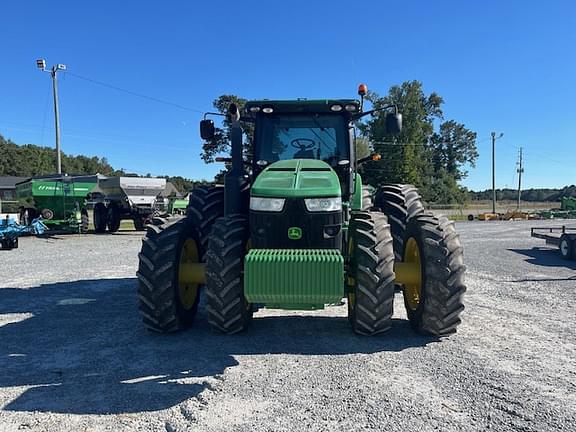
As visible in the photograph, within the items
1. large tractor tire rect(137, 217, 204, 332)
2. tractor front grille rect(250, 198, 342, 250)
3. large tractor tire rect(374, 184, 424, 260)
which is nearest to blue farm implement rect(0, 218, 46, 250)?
large tractor tire rect(137, 217, 204, 332)

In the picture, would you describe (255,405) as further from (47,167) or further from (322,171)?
(47,167)

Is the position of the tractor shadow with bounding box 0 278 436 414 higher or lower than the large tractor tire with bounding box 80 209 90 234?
lower

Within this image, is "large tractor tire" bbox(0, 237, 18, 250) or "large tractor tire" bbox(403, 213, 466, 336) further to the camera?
"large tractor tire" bbox(0, 237, 18, 250)

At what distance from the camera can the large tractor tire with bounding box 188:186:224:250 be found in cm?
675

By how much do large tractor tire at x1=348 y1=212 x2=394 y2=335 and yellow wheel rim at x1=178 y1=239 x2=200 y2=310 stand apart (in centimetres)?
193

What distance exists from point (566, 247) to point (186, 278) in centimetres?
1124

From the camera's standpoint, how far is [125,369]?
422 cm

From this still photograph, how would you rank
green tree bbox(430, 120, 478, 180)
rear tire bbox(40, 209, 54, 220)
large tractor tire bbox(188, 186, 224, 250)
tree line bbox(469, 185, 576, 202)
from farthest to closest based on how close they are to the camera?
tree line bbox(469, 185, 576, 202), green tree bbox(430, 120, 478, 180), rear tire bbox(40, 209, 54, 220), large tractor tire bbox(188, 186, 224, 250)

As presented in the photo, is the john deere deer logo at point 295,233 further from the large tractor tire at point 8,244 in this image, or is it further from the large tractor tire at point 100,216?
the large tractor tire at point 100,216

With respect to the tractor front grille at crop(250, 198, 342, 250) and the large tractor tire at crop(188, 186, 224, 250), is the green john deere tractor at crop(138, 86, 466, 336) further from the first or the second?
the large tractor tire at crop(188, 186, 224, 250)

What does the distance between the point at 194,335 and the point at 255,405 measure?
6.44 ft

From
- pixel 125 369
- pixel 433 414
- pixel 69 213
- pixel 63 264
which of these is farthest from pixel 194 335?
pixel 69 213

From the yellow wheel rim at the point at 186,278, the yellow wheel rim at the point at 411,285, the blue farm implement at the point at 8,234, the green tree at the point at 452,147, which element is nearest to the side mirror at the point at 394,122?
the yellow wheel rim at the point at 411,285

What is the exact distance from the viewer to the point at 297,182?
505 cm
